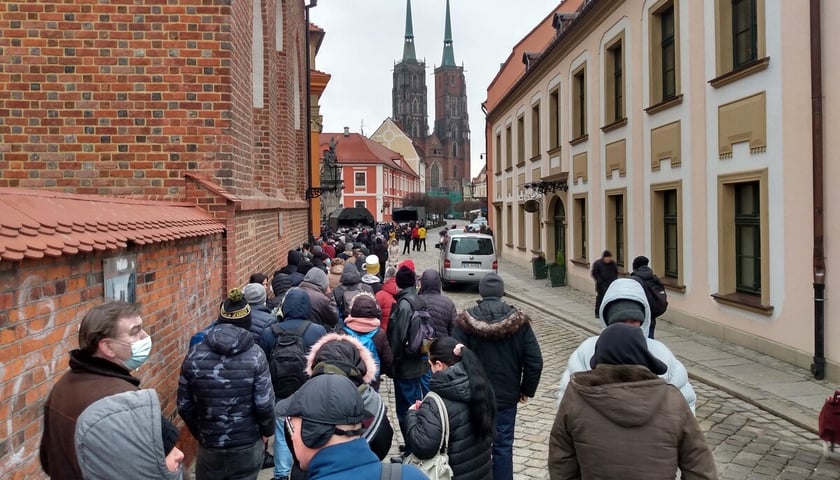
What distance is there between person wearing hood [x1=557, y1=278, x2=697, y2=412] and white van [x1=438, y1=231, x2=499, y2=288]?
13.0 meters

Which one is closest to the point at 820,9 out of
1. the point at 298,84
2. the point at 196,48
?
the point at 196,48

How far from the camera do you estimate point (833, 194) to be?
24.7 ft

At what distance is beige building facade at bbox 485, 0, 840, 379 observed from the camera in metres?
7.94

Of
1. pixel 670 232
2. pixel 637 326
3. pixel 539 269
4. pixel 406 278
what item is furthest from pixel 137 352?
pixel 539 269

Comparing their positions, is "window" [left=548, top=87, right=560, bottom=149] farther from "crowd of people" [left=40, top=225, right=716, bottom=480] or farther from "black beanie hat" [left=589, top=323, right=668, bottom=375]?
"black beanie hat" [left=589, top=323, right=668, bottom=375]

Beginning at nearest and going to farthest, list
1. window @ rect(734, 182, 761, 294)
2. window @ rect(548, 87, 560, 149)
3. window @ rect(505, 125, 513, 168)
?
1. window @ rect(734, 182, 761, 294)
2. window @ rect(548, 87, 560, 149)
3. window @ rect(505, 125, 513, 168)

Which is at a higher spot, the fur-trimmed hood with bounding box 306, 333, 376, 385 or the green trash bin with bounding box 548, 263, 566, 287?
the fur-trimmed hood with bounding box 306, 333, 376, 385

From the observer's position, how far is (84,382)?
2.45 m

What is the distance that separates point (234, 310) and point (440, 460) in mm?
1796

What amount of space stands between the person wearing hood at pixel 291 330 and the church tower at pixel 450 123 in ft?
371

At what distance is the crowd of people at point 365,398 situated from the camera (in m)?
2.23

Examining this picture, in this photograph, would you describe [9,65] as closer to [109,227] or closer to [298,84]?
[109,227]

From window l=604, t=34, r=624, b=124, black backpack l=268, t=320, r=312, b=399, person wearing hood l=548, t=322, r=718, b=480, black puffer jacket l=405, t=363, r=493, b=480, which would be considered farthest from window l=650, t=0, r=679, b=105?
person wearing hood l=548, t=322, r=718, b=480

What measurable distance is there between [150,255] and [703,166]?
28.8 feet
